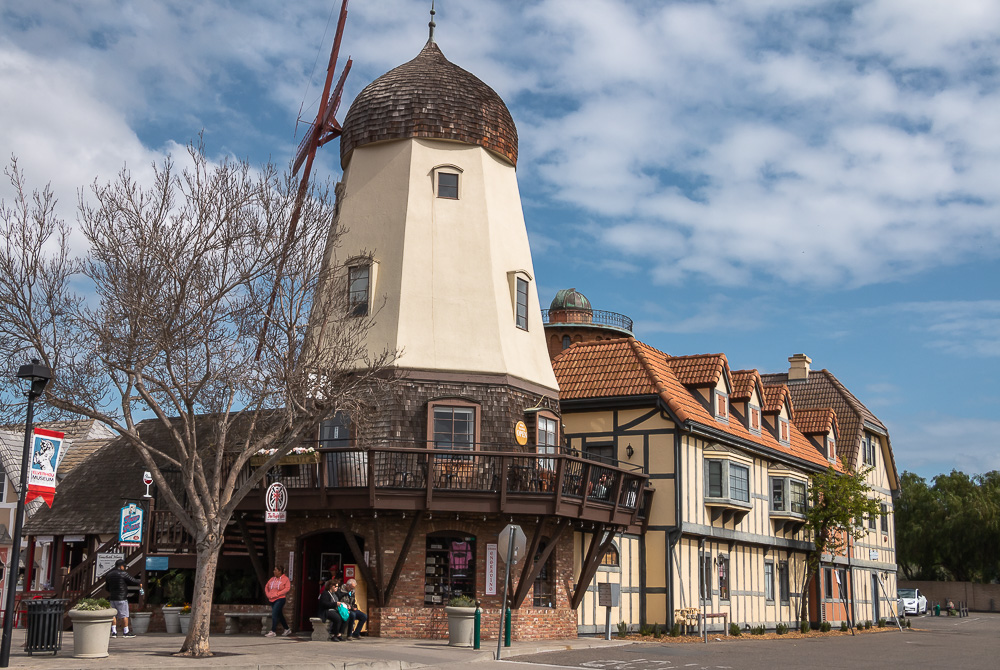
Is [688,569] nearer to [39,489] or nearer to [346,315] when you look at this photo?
[346,315]

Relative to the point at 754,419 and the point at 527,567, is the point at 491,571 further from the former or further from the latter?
the point at 754,419

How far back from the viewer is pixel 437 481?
885 inches

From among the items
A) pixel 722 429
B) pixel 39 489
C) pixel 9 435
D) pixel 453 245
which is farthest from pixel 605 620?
pixel 9 435

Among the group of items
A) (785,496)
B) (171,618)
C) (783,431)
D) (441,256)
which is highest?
(441,256)

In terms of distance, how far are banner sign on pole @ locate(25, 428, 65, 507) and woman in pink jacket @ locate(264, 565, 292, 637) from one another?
7465 millimetres

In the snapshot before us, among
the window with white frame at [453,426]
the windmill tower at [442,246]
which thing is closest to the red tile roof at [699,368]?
the windmill tower at [442,246]

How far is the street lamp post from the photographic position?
1462cm

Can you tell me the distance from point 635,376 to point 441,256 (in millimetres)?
7284

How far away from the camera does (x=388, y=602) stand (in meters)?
22.6

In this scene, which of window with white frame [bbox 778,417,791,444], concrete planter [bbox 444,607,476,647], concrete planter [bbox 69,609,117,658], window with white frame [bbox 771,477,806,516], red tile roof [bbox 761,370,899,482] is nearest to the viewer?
concrete planter [bbox 69,609,117,658]

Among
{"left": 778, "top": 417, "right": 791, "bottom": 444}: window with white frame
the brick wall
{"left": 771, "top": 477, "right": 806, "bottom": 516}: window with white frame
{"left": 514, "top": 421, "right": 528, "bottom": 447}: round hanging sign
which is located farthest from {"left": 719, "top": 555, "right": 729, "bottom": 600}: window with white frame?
{"left": 514, "top": 421, "right": 528, "bottom": 447}: round hanging sign

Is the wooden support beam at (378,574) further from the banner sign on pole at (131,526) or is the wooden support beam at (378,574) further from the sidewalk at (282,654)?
the banner sign on pole at (131,526)

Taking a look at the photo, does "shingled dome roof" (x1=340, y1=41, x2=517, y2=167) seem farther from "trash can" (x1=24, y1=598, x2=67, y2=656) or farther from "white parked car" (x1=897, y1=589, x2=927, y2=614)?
"white parked car" (x1=897, y1=589, x2=927, y2=614)

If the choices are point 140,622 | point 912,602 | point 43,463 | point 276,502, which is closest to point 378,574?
point 276,502
